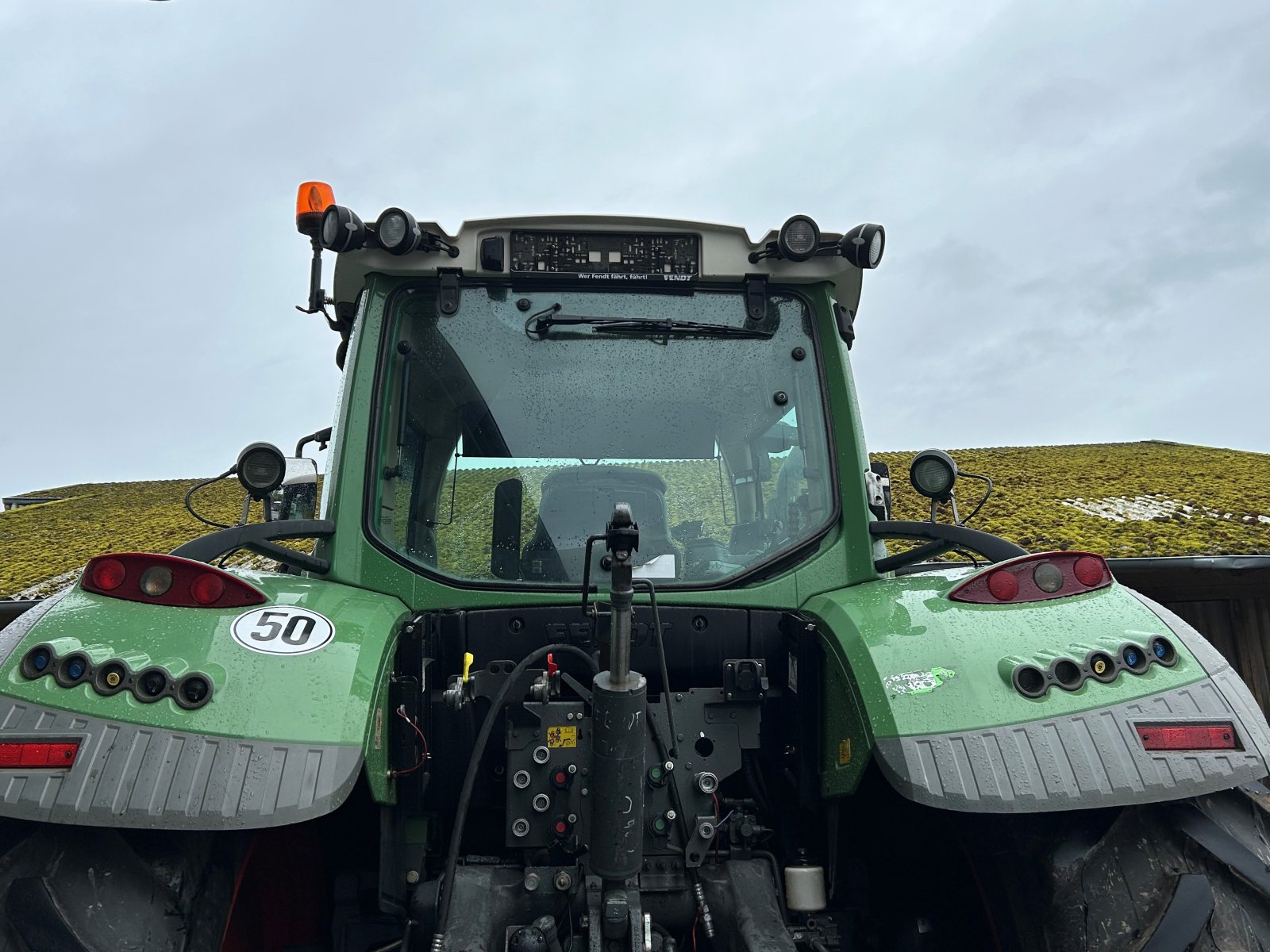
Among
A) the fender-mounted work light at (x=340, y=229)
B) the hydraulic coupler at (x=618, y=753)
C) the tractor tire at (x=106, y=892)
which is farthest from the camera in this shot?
the fender-mounted work light at (x=340, y=229)

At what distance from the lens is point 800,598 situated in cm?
269

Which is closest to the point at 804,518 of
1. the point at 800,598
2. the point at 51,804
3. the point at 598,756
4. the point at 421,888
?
the point at 800,598

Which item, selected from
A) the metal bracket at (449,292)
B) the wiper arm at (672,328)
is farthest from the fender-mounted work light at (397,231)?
the wiper arm at (672,328)

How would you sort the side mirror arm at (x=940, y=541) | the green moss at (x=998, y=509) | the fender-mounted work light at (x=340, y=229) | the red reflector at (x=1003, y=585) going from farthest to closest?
the green moss at (x=998, y=509), the fender-mounted work light at (x=340, y=229), the side mirror arm at (x=940, y=541), the red reflector at (x=1003, y=585)

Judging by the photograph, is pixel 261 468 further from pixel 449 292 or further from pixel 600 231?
pixel 600 231

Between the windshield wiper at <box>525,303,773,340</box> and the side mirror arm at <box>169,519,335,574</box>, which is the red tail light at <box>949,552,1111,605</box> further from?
the side mirror arm at <box>169,519,335,574</box>

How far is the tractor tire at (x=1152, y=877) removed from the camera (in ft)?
5.75

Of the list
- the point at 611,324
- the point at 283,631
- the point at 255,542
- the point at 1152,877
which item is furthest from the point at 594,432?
the point at 1152,877

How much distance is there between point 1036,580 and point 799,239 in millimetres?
1259

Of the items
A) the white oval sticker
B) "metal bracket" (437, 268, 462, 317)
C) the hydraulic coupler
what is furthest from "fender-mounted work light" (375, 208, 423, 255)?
the hydraulic coupler

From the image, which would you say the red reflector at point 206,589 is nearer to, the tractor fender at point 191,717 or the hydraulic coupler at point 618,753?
the tractor fender at point 191,717

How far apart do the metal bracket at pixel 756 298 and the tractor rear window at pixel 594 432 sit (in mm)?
20

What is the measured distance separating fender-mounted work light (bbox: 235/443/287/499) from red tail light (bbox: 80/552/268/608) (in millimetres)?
763

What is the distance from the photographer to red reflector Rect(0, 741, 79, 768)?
1726mm
